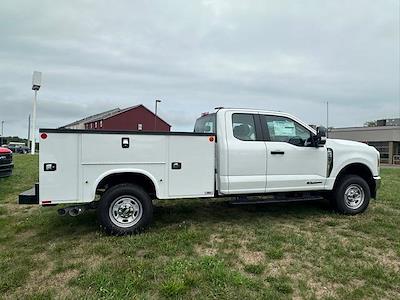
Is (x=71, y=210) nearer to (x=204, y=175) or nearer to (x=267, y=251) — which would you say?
(x=204, y=175)

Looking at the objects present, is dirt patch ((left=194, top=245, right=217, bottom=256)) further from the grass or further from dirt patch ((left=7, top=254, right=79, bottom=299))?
dirt patch ((left=7, top=254, right=79, bottom=299))

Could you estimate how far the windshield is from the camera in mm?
6950

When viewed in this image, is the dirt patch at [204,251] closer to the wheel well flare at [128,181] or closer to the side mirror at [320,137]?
the wheel well flare at [128,181]

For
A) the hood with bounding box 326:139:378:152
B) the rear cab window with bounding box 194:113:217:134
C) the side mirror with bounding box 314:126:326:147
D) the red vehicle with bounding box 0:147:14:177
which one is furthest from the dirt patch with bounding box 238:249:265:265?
the red vehicle with bounding box 0:147:14:177

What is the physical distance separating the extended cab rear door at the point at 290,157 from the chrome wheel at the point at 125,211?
7.66ft

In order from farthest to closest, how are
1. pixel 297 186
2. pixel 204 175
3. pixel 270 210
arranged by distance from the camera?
pixel 270 210, pixel 297 186, pixel 204 175

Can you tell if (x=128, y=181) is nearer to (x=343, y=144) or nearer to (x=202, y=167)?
(x=202, y=167)

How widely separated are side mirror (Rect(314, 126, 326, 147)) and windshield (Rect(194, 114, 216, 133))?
190 centimetres

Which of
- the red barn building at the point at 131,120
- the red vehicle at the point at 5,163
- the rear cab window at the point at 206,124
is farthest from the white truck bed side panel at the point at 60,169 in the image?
the red barn building at the point at 131,120

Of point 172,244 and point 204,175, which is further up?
point 204,175

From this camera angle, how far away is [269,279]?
442cm

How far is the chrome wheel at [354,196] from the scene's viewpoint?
754 cm

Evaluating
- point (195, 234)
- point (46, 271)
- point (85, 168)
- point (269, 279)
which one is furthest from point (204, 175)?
point (46, 271)

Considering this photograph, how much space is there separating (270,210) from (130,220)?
3186 mm
